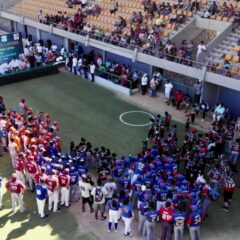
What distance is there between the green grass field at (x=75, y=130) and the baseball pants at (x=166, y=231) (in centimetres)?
126

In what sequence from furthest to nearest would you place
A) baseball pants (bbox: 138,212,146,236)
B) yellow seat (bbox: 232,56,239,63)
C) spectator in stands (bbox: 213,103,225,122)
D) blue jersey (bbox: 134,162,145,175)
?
1. yellow seat (bbox: 232,56,239,63)
2. spectator in stands (bbox: 213,103,225,122)
3. blue jersey (bbox: 134,162,145,175)
4. baseball pants (bbox: 138,212,146,236)

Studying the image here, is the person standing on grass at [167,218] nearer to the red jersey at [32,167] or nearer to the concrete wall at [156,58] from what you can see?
the red jersey at [32,167]

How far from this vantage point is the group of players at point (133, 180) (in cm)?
1006

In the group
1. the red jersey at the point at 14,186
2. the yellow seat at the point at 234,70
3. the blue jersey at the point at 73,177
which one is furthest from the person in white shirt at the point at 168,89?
the red jersey at the point at 14,186

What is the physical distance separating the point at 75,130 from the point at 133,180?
619 cm

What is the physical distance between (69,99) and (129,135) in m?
5.49

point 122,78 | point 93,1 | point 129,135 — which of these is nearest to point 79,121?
point 129,135

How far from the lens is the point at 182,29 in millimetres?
21469

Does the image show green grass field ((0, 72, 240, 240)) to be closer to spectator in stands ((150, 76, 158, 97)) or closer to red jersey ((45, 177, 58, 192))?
red jersey ((45, 177, 58, 192))

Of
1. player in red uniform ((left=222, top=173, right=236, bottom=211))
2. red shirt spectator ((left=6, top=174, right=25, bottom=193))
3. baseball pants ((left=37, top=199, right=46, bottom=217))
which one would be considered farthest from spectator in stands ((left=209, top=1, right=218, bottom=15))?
red shirt spectator ((left=6, top=174, right=25, bottom=193))

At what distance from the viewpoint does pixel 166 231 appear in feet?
32.4

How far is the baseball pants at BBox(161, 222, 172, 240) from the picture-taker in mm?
9747

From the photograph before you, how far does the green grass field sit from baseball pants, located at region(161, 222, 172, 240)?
1.26 m

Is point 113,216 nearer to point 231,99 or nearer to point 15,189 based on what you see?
point 15,189
